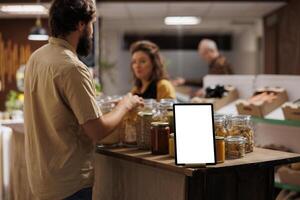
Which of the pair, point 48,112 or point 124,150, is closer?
point 48,112

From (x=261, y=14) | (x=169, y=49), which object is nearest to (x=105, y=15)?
(x=169, y=49)

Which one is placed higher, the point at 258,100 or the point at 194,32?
the point at 194,32

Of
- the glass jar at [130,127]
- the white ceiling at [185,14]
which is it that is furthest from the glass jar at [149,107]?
the white ceiling at [185,14]

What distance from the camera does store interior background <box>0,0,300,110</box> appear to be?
6738mm

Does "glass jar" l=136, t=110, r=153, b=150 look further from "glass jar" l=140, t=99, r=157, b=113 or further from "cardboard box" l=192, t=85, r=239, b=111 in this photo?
"cardboard box" l=192, t=85, r=239, b=111

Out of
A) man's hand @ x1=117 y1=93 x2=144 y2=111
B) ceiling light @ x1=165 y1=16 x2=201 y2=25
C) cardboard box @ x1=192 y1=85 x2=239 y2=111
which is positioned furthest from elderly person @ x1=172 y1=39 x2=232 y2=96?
man's hand @ x1=117 y1=93 x2=144 y2=111

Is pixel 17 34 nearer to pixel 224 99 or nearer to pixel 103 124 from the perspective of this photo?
A: pixel 224 99

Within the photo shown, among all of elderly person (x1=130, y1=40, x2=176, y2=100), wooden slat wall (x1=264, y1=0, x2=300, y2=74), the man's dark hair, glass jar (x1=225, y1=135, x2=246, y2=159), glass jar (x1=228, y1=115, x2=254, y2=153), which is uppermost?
→ wooden slat wall (x1=264, y1=0, x2=300, y2=74)

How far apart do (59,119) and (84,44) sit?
1.21 ft

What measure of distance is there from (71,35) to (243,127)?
2.80 ft

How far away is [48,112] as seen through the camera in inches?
78.7

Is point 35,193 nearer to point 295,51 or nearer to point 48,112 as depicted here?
point 48,112

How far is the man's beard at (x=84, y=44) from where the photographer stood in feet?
6.94

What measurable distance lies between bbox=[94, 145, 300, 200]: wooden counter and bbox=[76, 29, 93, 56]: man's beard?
0.46m
